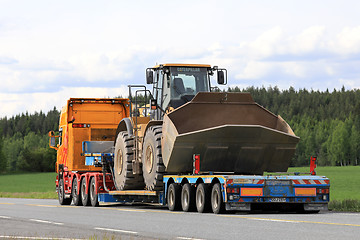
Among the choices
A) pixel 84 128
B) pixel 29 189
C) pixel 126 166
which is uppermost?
pixel 84 128

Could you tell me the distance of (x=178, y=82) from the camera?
76.4ft

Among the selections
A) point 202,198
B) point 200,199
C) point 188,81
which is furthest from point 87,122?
point 202,198

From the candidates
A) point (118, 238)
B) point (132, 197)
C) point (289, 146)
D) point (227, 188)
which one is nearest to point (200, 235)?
point (118, 238)

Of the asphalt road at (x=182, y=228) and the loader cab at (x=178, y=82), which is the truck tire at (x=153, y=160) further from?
the asphalt road at (x=182, y=228)

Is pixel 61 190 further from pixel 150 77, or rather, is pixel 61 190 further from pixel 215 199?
pixel 215 199

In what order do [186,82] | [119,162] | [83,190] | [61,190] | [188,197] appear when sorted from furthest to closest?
1. [61,190]
2. [83,190]
3. [119,162]
4. [186,82]
5. [188,197]

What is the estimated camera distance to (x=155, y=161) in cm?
2214

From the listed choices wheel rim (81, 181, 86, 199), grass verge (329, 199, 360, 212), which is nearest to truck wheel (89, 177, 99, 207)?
wheel rim (81, 181, 86, 199)

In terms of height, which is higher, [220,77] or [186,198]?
[220,77]

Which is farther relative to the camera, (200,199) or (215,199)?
(200,199)

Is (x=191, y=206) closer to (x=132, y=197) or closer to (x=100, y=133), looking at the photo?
(x=132, y=197)

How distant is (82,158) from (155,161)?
7638mm

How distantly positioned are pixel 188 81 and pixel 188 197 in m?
4.48

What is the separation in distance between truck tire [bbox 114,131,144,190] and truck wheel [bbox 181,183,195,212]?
3.56m
